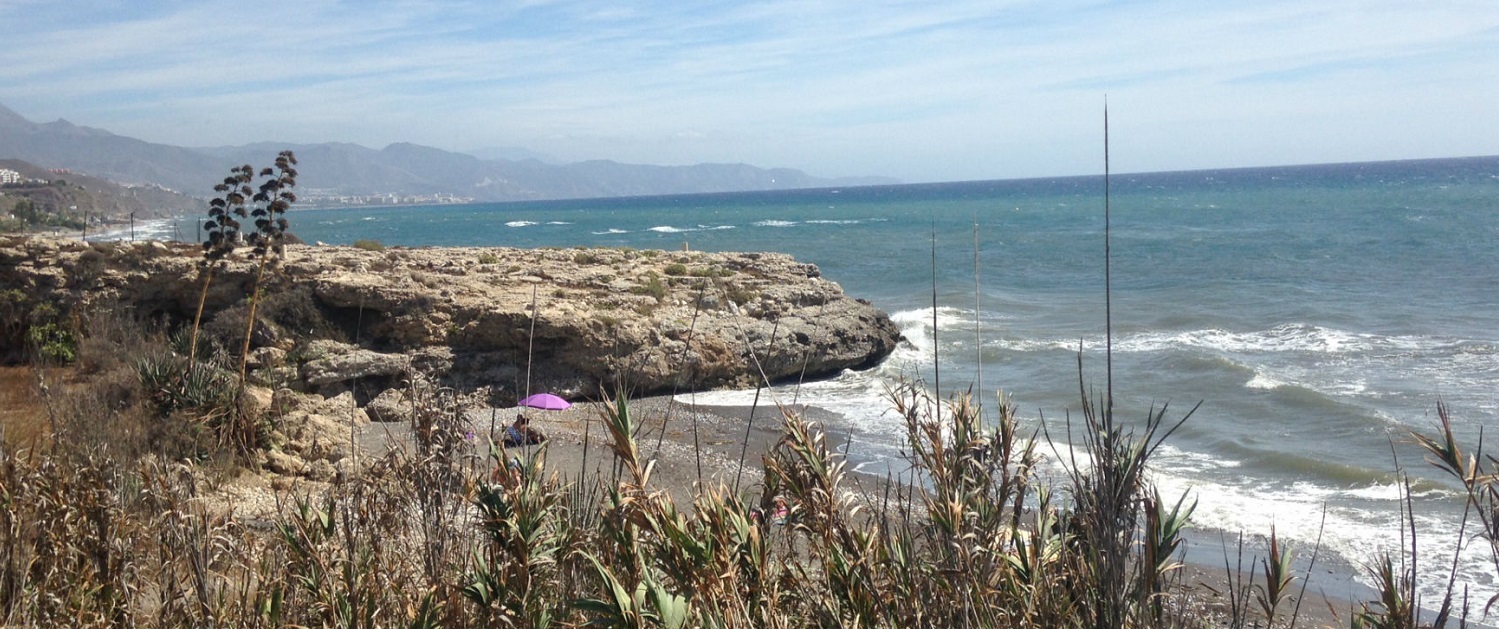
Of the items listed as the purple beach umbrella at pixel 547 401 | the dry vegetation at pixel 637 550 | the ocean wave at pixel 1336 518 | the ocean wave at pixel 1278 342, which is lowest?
the ocean wave at pixel 1336 518

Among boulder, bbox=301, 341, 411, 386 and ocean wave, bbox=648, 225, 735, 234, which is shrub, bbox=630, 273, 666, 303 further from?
ocean wave, bbox=648, 225, 735, 234

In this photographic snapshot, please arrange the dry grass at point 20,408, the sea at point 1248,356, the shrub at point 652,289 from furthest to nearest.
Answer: the shrub at point 652,289
the sea at point 1248,356
the dry grass at point 20,408

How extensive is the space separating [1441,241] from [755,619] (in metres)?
45.1

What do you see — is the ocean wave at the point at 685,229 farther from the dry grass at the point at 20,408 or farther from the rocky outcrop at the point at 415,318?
the dry grass at the point at 20,408

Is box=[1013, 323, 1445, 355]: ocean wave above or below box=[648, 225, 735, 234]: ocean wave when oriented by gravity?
below

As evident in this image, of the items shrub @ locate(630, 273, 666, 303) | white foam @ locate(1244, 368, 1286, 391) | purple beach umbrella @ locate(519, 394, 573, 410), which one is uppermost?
shrub @ locate(630, 273, 666, 303)

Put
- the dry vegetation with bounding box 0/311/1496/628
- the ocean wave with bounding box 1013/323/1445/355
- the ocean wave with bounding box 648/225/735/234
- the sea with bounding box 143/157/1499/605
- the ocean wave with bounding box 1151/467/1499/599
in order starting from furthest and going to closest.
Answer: the ocean wave with bounding box 648/225/735/234, the ocean wave with bounding box 1013/323/1445/355, the sea with bounding box 143/157/1499/605, the ocean wave with bounding box 1151/467/1499/599, the dry vegetation with bounding box 0/311/1496/628

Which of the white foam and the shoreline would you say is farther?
the white foam

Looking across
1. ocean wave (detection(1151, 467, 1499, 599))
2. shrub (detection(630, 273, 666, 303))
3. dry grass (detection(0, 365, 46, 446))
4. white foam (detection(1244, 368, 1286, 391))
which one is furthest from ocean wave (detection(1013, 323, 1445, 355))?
dry grass (detection(0, 365, 46, 446))

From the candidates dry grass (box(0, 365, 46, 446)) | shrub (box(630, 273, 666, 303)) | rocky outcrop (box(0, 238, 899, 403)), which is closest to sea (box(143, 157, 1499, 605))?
rocky outcrop (box(0, 238, 899, 403))

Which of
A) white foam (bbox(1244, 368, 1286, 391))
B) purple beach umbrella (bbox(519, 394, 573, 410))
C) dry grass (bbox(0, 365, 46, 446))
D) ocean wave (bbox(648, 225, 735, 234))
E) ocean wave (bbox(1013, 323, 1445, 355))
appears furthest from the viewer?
ocean wave (bbox(648, 225, 735, 234))

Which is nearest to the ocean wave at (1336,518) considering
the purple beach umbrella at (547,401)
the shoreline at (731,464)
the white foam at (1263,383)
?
the shoreline at (731,464)

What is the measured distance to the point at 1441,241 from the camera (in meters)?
39.1

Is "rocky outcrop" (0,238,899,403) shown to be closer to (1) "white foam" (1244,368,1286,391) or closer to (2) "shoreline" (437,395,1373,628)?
(2) "shoreline" (437,395,1373,628)
